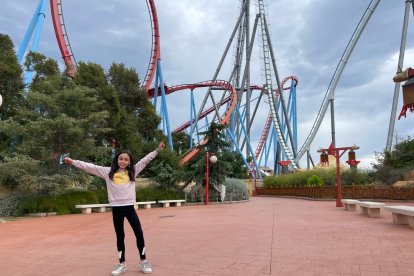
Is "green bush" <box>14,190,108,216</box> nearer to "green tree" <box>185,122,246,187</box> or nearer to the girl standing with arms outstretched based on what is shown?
"green tree" <box>185,122,246,187</box>

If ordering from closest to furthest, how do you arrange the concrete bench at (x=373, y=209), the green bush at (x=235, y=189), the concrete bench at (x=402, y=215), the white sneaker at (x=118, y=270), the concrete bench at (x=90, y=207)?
the white sneaker at (x=118, y=270), the concrete bench at (x=402, y=215), the concrete bench at (x=373, y=209), the concrete bench at (x=90, y=207), the green bush at (x=235, y=189)

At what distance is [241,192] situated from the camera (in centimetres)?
2336

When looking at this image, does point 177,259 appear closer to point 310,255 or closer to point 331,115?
point 310,255

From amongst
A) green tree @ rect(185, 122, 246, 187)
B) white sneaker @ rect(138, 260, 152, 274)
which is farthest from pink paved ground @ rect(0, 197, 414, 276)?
green tree @ rect(185, 122, 246, 187)

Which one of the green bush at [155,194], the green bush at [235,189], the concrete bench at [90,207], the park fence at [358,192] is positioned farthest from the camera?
the green bush at [235,189]

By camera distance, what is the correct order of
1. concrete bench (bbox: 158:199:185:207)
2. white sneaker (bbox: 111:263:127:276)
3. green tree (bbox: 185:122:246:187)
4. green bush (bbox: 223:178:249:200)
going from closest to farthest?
white sneaker (bbox: 111:263:127:276), concrete bench (bbox: 158:199:185:207), green tree (bbox: 185:122:246:187), green bush (bbox: 223:178:249:200)

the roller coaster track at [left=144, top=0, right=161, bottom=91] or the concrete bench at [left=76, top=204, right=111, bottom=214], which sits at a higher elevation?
the roller coaster track at [left=144, top=0, right=161, bottom=91]

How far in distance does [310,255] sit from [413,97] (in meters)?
3.22

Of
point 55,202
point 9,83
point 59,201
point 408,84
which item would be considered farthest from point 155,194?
point 408,84

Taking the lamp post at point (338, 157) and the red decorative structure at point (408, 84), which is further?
the lamp post at point (338, 157)

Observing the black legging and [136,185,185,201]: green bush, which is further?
[136,185,185,201]: green bush

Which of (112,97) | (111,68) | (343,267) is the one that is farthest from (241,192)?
(343,267)

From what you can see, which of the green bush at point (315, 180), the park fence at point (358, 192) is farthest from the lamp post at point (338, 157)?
the green bush at point (315, 180)

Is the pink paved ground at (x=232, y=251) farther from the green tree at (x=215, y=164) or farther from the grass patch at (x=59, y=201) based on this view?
the green tree at (x=215, y=164)
